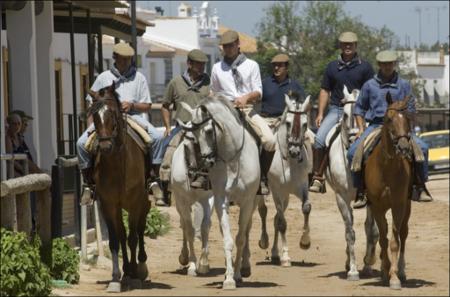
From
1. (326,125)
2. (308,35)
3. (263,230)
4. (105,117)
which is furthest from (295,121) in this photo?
(308,35)

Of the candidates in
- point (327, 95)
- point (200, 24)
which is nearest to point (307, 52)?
point (200, 24)

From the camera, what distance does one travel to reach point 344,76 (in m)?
20.2

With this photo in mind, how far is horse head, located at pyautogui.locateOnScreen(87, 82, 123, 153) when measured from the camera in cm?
1658

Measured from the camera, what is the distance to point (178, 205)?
62.9 ft

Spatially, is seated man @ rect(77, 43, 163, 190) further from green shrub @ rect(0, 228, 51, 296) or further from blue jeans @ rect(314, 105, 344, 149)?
blue jeans @ rect(314, 105, 344, 149)

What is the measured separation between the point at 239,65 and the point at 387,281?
3087 millimetres

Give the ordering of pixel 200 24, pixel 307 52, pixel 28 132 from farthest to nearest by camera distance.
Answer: pixel 200 24
pixel 307 52
pixel 28 132

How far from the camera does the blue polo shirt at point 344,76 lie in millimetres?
20188

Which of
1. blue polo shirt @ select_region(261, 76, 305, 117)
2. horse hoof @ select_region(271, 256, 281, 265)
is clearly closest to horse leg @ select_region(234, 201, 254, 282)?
horse hoof @ select_region(271, 256, 281, 265)

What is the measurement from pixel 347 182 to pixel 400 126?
7.29 ft

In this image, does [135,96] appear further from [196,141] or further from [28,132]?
[28,132]

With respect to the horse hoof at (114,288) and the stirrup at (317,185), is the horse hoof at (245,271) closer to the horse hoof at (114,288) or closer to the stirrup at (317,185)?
the horse hoof at (114,288)

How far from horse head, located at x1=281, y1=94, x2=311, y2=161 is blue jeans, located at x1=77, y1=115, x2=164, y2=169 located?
2.17 m

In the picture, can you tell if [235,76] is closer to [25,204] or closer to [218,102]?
[218,102]
